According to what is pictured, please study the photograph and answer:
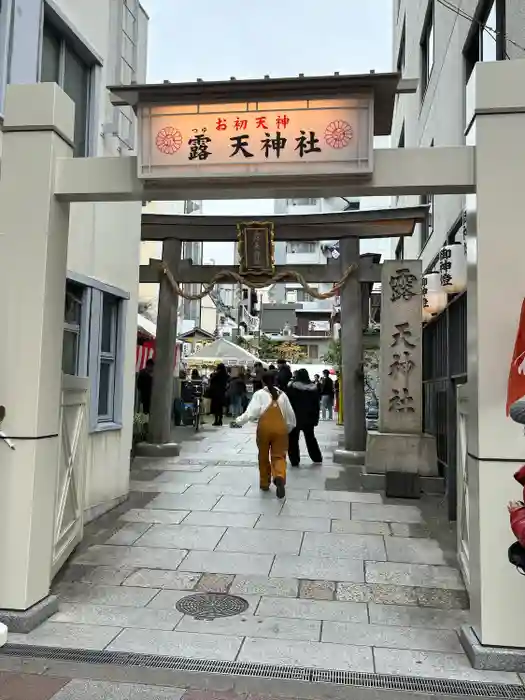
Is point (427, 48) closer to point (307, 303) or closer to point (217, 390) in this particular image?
point (217, 390)

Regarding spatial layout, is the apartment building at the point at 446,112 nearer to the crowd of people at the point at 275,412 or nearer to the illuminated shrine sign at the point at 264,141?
the illuminated shrine sign at the point at 264,141

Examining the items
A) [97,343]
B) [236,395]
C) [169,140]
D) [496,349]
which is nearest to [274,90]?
[169,140]

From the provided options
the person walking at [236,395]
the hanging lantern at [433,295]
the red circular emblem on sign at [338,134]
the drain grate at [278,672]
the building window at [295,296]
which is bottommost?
the drain grate at [278,672]

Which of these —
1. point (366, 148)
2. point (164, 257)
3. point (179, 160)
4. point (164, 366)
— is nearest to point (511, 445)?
point (366, 148)

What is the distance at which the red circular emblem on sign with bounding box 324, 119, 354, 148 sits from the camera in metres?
4.73

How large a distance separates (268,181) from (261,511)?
4972mm

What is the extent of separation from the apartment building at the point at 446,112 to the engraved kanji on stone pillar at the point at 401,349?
0.43 meters

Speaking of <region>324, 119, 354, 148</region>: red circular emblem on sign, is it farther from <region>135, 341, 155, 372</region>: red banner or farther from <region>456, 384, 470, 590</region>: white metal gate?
<region>135, 341, 155, 372</region>: red banner

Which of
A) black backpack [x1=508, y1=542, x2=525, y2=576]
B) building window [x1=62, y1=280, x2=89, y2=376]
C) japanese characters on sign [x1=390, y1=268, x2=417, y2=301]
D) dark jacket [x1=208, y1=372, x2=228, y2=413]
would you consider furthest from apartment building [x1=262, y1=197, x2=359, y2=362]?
black backpack [x1=508, y1=542, x2=525, y2=576]

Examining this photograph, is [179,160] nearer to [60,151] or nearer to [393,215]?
[60,151]

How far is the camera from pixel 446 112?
13570 millimetres

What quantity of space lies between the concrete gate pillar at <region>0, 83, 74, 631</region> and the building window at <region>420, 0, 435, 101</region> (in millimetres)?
13930

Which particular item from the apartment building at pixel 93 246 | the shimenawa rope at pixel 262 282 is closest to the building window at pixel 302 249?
the shimenawa rope at pixel 262 282

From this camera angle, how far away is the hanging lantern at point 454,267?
9891mm
